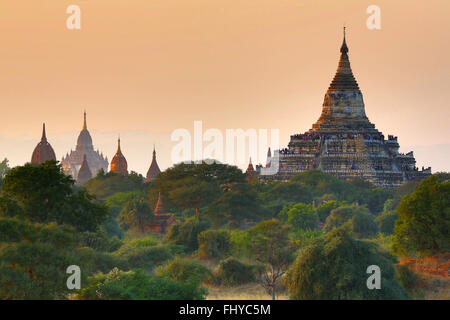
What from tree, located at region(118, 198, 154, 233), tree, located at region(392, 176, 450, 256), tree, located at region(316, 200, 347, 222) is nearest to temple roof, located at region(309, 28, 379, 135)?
tree, located at region(316, 200, 347, 222)

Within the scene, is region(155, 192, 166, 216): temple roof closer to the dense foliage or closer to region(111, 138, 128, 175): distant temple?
the dense foliage

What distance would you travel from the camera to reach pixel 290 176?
13450cm

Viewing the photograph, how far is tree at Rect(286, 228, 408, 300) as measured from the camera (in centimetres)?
5488

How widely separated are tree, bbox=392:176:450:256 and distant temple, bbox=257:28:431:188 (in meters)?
59.5

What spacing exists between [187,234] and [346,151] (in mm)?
58710

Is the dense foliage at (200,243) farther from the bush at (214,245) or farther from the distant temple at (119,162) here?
the distant temple at (119,162)

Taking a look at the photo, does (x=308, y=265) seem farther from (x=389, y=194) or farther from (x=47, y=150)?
(x=47, y=150)

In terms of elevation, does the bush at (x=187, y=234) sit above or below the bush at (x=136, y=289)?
above

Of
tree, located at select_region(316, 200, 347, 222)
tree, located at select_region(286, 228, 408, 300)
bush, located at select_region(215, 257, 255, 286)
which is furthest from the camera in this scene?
tree, located at select_region(316, 200, 347, 222)

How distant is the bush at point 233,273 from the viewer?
64250 millimetres

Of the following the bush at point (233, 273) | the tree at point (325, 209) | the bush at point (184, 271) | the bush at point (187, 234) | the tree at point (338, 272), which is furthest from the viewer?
the tree at point (325, 209)

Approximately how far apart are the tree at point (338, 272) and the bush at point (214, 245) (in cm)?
1573

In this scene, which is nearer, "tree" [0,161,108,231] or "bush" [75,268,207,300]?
"bush" [75,268,207,300]

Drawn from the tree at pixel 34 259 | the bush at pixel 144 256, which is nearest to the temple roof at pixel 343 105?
the bush at pixel 144 256
